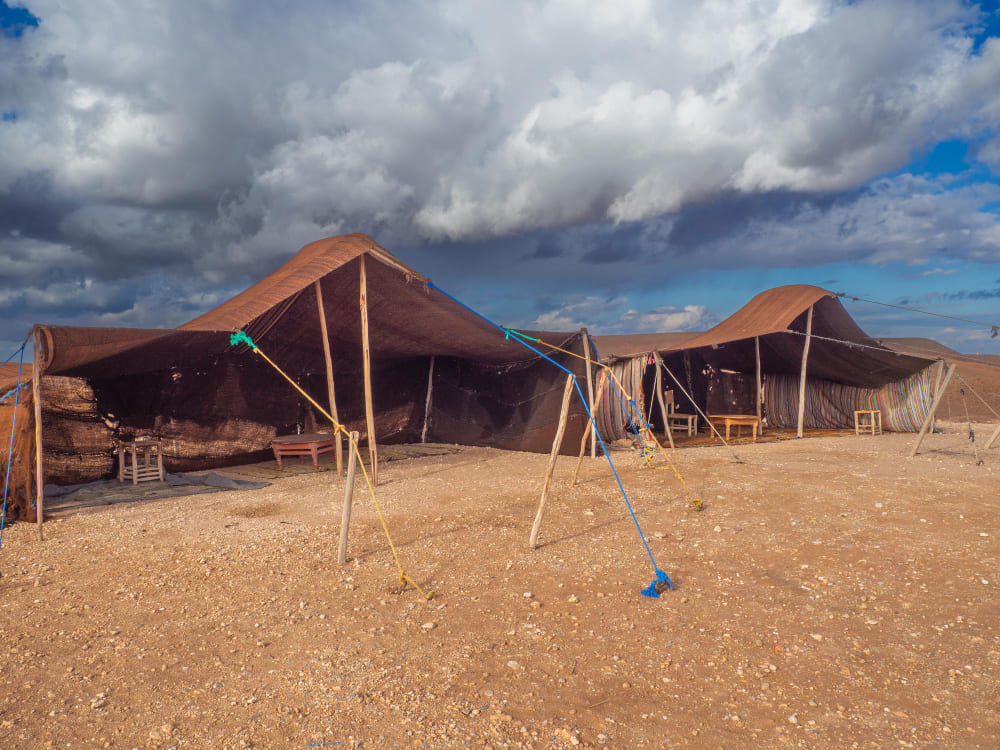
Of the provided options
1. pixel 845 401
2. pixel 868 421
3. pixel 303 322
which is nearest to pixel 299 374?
pixel 303 322

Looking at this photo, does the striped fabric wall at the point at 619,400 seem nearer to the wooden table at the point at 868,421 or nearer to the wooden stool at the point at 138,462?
the wooden table at the point at 868,421

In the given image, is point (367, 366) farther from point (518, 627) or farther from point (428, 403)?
point (518, 627)

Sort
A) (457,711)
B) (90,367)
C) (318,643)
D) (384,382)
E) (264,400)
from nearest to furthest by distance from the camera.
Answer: (457,711) → (318,643) → (90,367) → (264,400) → (384,382)

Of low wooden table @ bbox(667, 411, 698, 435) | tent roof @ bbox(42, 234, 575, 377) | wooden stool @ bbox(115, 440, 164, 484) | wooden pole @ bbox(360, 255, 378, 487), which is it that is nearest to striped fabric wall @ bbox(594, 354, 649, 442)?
low wooden table @ bbox(667, 411, 698, 435)

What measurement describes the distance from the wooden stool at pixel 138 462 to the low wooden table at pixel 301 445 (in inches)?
63.9

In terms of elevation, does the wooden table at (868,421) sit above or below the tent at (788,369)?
below

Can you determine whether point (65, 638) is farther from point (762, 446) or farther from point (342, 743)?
point (762, 446)

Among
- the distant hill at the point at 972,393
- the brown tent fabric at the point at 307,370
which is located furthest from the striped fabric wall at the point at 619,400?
the distant hill at the point at 972,393

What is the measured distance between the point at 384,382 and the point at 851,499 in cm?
786

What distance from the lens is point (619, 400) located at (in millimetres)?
10992

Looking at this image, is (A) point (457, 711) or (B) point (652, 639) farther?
(B) point (652, 639)

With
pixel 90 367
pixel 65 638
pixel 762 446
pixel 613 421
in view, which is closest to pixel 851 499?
pixel 762 446

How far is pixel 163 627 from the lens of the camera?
334 cm

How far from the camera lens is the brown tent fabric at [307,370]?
688 cm
